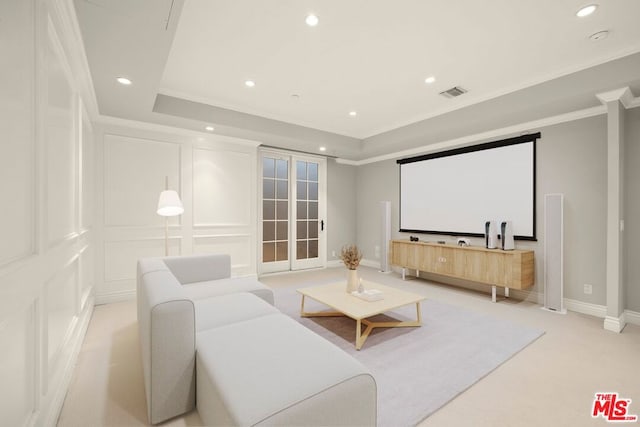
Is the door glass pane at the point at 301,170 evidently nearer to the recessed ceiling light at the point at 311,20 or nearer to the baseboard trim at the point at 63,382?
the recessed ceiling light at the point at 311,20

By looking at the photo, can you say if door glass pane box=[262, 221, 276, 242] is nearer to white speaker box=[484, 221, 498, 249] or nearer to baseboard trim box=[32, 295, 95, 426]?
baseboard trim box=[32, 295, 95, 426]

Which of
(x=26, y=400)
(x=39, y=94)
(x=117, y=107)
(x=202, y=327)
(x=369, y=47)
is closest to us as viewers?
(x=26, y=400)

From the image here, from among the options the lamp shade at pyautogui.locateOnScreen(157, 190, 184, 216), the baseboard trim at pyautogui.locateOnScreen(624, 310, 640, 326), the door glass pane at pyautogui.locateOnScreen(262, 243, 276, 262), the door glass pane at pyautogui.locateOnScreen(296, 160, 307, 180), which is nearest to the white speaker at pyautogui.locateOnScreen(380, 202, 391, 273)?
the door glass pane at pyautogui.locateOnScreen(296, 160, 307, 180)

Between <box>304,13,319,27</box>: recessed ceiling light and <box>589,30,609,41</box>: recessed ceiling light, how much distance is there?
2.38m

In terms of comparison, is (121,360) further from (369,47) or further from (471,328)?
(369,47)

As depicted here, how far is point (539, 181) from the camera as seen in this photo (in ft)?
12.5

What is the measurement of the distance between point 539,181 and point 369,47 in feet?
9.82

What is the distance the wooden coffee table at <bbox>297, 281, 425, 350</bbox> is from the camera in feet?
8.18

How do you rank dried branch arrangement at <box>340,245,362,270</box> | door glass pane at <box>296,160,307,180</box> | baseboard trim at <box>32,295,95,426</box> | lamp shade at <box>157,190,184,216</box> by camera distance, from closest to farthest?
baseboard trim at <box>32,295,95,426</box> → dried branch arrangement at <box>340,245,362,270</box> → lamp shade at <box>157,190,184,216</box> → door glass pane at <box>296,160,307,180</box>

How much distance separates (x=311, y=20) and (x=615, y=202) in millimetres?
3434

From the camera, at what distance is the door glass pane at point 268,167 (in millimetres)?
5418

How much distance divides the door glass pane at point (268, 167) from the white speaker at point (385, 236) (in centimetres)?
229

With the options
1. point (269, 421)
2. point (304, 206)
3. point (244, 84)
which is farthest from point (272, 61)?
point (304, 206)

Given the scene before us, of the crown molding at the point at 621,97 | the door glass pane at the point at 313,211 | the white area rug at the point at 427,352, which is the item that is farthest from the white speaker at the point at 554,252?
the door glass pane at the point at 313,211
